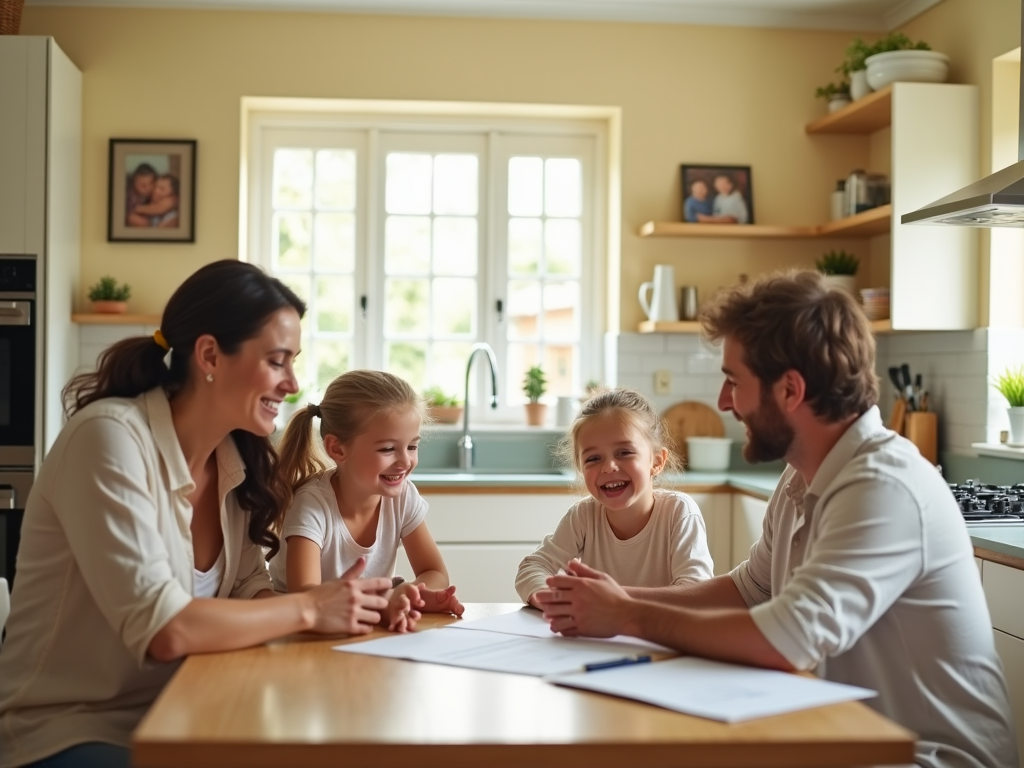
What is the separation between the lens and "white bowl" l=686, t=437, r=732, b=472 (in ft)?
15.1

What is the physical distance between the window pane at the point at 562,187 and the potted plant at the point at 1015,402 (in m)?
1.95

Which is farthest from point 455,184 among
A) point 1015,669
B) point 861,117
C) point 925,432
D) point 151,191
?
point 1015,669

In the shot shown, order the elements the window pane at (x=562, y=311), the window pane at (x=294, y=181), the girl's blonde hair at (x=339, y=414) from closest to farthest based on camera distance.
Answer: the girl's blonde hair at (x=339, y=414)
the window pane at (x=294, y=181)
the window pane at (x=562, y=311)

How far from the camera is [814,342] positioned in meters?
1.80

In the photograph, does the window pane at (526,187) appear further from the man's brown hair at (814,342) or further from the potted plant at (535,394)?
the man's brown hair at (814,342)

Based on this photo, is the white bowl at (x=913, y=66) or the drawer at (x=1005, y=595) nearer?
the drawer at (x=1005, y=595)

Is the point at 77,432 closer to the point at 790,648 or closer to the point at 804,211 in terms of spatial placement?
the point at 790,648

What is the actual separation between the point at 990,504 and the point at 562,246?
2.38 meters

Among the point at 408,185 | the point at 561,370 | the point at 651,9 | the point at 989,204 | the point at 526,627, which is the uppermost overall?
the point at 651,9

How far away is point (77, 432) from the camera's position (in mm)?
1754

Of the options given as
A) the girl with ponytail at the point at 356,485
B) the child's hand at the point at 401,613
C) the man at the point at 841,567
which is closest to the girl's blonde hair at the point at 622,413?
the girl with ponytail at the point at 356,485

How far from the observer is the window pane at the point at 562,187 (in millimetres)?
5023

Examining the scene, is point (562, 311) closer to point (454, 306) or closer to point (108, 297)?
point (454, 306)

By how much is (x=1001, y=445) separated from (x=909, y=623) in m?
2.35
